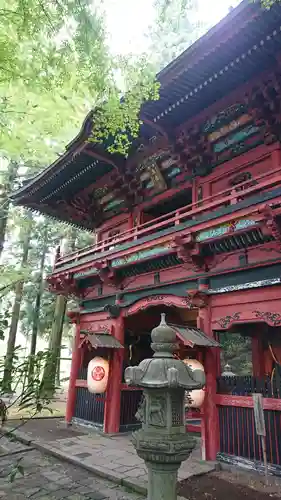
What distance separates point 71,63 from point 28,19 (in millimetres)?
1036

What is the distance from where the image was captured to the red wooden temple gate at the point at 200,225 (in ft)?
21.3

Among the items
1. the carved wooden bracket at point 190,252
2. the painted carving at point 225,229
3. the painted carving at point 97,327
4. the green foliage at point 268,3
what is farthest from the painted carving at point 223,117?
the painted carving at point 97,327

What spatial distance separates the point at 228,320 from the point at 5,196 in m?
12.4

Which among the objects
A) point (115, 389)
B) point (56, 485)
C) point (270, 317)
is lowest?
point (56, 485)

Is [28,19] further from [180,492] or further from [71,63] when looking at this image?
[180,492]

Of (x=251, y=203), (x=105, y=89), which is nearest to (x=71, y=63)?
(x=105, y=89)

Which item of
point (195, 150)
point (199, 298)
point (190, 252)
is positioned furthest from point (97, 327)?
point (195, 150)

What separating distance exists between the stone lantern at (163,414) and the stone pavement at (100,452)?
102 inches

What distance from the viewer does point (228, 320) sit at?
23.9 ft

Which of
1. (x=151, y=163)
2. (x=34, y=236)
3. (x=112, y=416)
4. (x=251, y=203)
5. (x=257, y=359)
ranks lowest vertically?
(x=112, y=416)

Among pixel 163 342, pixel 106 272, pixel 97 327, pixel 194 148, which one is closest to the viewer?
pixel 163 342

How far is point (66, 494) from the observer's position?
211 inches

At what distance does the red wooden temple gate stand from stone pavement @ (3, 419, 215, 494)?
19.6 inches

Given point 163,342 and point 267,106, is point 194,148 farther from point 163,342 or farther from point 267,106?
point 163,342
